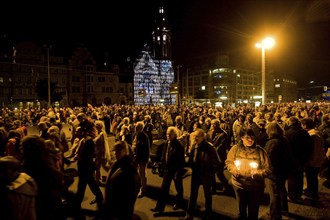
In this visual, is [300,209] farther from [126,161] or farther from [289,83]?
[289,83]

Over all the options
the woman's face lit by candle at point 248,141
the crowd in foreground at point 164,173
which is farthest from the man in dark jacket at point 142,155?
the woman's face lit by candle at point 248,141

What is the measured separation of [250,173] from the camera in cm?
444

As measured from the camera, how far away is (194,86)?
120 metres

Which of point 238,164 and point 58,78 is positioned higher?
point 58,78

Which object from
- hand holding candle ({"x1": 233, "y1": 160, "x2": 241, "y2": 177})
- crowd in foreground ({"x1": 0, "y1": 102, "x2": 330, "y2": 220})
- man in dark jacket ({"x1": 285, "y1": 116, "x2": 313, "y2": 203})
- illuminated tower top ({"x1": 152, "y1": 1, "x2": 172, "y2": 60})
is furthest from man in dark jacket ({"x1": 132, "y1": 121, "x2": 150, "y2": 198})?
illuminated tower top ({"x1": 152, "y1": 1, "x2": 172, "y2": 60})

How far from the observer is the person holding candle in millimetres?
4422

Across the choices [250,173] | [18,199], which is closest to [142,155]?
[250,173]

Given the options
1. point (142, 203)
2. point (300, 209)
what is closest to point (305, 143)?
point (300, 209)

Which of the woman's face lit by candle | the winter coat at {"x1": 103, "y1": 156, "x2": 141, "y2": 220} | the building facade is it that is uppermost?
the building facade

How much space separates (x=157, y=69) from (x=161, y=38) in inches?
631

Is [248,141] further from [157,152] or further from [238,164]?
[157,152]

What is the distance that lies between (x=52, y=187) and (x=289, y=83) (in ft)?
564

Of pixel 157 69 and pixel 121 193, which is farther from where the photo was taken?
pixel 157 69

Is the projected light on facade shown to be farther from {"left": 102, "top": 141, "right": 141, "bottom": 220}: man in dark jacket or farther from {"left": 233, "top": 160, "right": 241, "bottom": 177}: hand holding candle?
{"left": 102, "top": 141, "right": 141, "bottom": 220}: man in dark jacket
